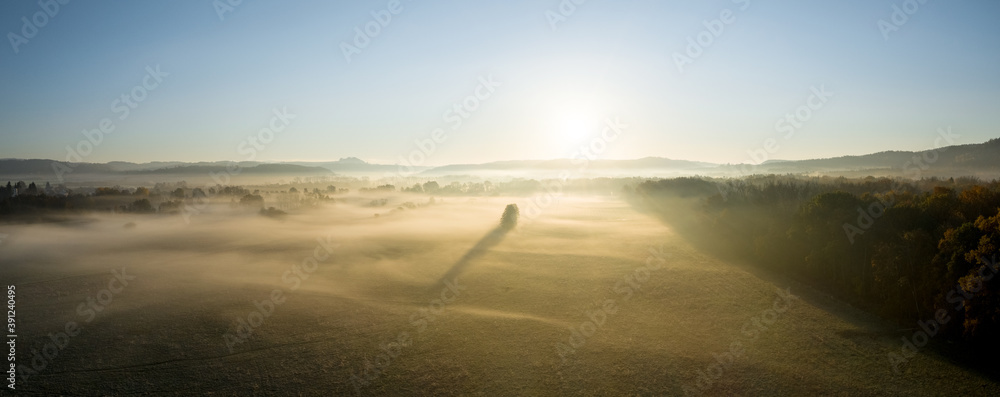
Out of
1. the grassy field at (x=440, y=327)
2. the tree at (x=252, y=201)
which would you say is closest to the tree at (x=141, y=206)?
the tree at (x=252, y=201)

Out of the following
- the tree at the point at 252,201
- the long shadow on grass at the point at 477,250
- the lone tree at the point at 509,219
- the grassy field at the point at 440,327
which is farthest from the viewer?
the tree at the point at 252,201

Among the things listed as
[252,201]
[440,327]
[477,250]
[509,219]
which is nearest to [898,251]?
[440,327]

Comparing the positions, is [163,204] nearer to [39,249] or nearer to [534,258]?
[39,249]

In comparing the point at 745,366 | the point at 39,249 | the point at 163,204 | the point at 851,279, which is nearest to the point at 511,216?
the point at 851,279

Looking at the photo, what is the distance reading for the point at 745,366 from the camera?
7.71 meters

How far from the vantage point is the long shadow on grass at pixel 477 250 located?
14683mm

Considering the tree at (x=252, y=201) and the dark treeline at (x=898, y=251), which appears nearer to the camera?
the dark treeline at (x=898, y=251)

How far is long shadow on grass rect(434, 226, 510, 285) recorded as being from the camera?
14.7 meters

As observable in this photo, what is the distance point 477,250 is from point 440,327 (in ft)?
30.9

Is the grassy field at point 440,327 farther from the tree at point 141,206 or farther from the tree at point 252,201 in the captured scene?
the tree at point 252,201

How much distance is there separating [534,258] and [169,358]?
39.8 ft

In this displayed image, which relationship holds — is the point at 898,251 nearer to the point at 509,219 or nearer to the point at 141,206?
the point at 509,219

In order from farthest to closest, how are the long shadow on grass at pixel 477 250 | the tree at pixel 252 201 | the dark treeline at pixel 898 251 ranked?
the tree at pixel 252 201 < the long shadow on grass at pixel 477 250 < the dark treeline at pixel 898 251

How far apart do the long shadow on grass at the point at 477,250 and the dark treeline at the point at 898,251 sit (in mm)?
10405
